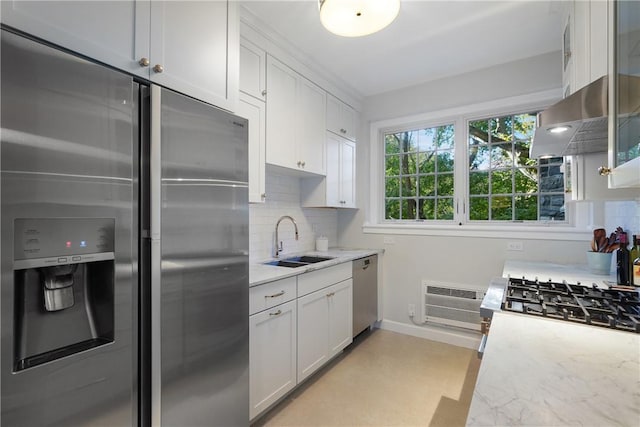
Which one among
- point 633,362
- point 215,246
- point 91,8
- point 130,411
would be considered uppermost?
point 91,8

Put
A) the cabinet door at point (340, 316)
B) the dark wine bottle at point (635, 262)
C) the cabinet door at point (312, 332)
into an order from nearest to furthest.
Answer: the dark wine bottle at point (635, 262)
the cabinet door at point (312, 332)
the cabinet door at point (340, 316)

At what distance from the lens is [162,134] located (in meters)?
1.19

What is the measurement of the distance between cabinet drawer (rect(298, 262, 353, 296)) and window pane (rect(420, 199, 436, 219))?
1.14 m

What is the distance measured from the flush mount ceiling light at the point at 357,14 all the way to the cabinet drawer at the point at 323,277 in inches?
61.4

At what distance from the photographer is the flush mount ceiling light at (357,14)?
57.7 inches

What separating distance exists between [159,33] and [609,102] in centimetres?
173

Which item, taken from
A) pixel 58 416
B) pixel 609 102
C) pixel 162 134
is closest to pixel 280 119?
pixel 162 134

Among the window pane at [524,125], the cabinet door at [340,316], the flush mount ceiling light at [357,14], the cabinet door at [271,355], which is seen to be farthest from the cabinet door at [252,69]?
the window pane at [524,125]

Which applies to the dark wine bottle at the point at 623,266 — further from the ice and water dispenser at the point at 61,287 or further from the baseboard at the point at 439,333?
the ice and water dispenser at the point at 61,287

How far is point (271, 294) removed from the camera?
1896mm

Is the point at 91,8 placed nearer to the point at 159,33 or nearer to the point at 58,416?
the point at 159,33

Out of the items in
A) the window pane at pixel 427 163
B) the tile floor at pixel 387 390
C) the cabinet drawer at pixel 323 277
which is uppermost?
the window pane at pixel 427 163

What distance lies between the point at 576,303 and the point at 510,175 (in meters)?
1.96

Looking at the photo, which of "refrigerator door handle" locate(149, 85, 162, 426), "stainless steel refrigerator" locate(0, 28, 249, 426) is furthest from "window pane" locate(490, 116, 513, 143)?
"refrigerator door handle" locate(149, 85, 162, 426)
